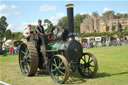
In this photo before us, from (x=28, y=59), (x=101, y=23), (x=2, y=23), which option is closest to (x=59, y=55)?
(x=28, y=59)

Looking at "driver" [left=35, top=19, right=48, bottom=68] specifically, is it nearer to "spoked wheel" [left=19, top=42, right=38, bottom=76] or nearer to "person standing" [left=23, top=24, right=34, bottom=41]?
"spoked wheel" [left=19, top=42, right=38, bottom=76]

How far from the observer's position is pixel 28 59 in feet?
24.5

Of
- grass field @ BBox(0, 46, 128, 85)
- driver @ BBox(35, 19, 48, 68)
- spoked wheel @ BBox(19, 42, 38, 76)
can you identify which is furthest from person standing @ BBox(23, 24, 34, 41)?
grass field @ BBox(0, 46, 128, 85)

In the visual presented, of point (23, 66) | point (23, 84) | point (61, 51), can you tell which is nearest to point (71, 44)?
point (61, 51)

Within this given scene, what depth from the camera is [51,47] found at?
715cm

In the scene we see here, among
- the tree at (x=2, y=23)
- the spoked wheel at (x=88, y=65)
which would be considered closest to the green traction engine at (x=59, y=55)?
the spoked wheel at (x=88, y=65)

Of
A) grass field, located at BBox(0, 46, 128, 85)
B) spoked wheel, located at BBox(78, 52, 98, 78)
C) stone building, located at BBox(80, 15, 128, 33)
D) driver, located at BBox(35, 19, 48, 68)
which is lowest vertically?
grass field, located at BBox(0, 46, 128, 85)

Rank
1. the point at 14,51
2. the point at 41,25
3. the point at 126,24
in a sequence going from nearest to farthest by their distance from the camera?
1. the point at 41,25
2. the point at 14,51
3. the point at 126,24

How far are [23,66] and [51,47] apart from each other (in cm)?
165

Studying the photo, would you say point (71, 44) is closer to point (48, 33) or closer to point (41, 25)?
point (48, 33)

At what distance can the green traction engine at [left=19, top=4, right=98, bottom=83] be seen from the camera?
19.9 feet

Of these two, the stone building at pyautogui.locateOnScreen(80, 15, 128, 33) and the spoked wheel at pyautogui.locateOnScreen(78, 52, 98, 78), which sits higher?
the stone building at pyautogui.locateOnScreen(80, 15, 128, 33)

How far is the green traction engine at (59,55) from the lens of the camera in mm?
6066

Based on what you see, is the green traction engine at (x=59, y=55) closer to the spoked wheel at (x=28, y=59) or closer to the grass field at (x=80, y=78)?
the spoked wheel at (x=28, y=59)
